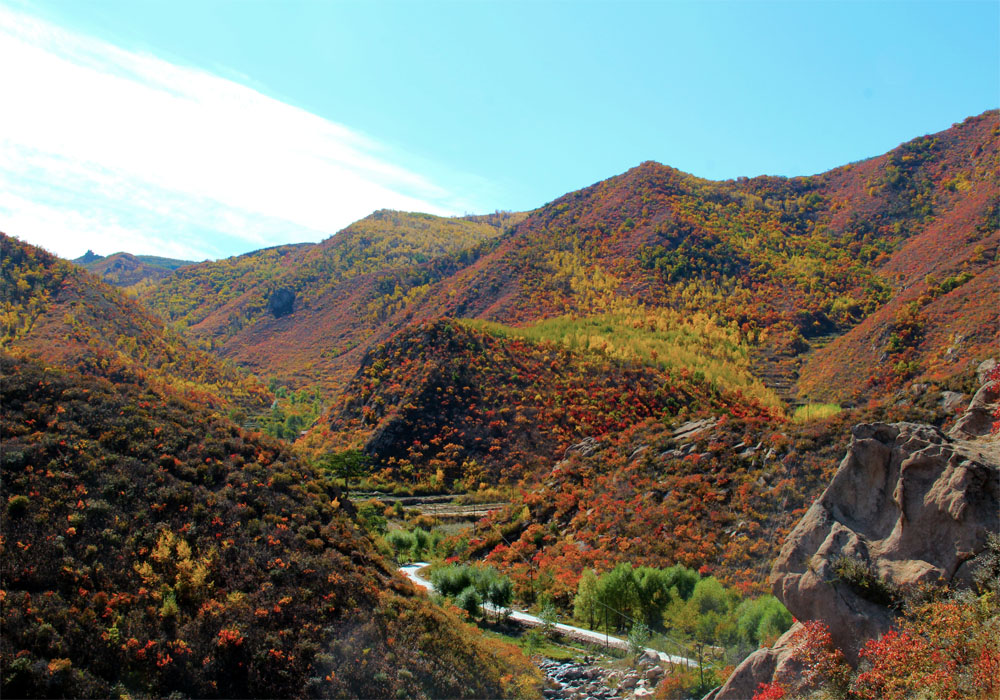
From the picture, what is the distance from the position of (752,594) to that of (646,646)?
570 centimetres

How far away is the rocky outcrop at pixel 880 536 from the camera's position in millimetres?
12359

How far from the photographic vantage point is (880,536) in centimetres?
1360

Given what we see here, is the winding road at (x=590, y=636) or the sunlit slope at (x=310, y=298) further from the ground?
the sunlit slope at (x=310, y=298)

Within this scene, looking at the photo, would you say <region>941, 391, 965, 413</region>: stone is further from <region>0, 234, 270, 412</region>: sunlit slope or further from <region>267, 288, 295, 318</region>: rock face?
<region>267, 288, 295, 318</region>: rock face

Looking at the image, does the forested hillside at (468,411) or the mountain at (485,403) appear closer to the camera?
the forested hillside at (468,411)

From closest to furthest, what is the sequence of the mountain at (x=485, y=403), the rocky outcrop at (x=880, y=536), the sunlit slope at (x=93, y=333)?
the rocky outcrop at (x=880, y=536)
the mountain at (x=485, y=403)
the sunlit slope at (x=93, y=333)

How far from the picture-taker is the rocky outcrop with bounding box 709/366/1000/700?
12.4m

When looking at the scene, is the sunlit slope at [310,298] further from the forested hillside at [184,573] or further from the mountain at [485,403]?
the forested hillside at [184,573]

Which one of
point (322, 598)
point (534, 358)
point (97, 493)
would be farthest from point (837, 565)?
point (534, 358)

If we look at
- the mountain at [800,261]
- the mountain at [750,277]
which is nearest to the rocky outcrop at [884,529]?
the mountain at [750,277]

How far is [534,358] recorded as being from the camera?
7606cm

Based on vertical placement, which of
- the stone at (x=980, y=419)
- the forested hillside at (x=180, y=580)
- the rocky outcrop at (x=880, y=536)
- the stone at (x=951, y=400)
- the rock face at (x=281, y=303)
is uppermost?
the rock face at (x=281, y=303)

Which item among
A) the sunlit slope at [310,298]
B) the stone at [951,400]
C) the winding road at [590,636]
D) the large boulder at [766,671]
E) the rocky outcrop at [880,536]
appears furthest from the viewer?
the sunlit slope at [310,298]

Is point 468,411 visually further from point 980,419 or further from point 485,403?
point 980,419
